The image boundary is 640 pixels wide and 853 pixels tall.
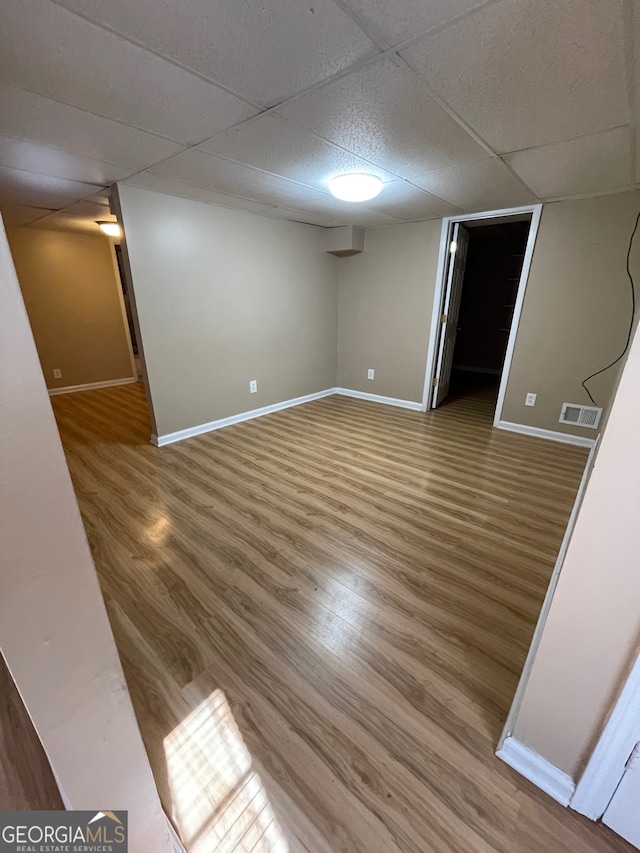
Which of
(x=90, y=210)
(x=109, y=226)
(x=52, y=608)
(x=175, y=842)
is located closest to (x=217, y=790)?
(x=175, y=842)

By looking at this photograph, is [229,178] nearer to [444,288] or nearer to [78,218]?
[78,218]

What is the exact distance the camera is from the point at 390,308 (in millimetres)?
4359

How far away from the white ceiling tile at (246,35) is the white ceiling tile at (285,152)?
36cm

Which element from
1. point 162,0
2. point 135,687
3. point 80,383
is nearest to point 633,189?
point 162,0

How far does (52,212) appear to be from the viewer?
3.53 m

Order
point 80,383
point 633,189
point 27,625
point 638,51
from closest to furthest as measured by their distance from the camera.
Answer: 1. point 27,625
2. point 638,51
3. point 633,189
4. point 80,383

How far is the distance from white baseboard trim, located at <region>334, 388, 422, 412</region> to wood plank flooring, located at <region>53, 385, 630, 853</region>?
139 centimetres

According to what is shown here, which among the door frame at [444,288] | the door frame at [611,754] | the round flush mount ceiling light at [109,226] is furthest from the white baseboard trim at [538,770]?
the round flush mount ceiling light at [109,226]

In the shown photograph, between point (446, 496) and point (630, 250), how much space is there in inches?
99.2

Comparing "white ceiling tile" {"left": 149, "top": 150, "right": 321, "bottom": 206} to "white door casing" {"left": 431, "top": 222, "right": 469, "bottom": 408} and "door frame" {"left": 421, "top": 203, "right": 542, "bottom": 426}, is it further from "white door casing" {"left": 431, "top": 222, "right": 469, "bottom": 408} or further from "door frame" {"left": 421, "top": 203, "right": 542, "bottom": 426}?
"white door casing" {"left": 431, "top": 222, "right": 469, "bottom": 408}

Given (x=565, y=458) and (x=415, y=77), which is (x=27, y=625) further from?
(x=565, y=458)

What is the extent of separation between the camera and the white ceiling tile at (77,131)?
158cm

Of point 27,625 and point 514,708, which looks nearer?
point 27,625

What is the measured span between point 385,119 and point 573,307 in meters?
2.53
